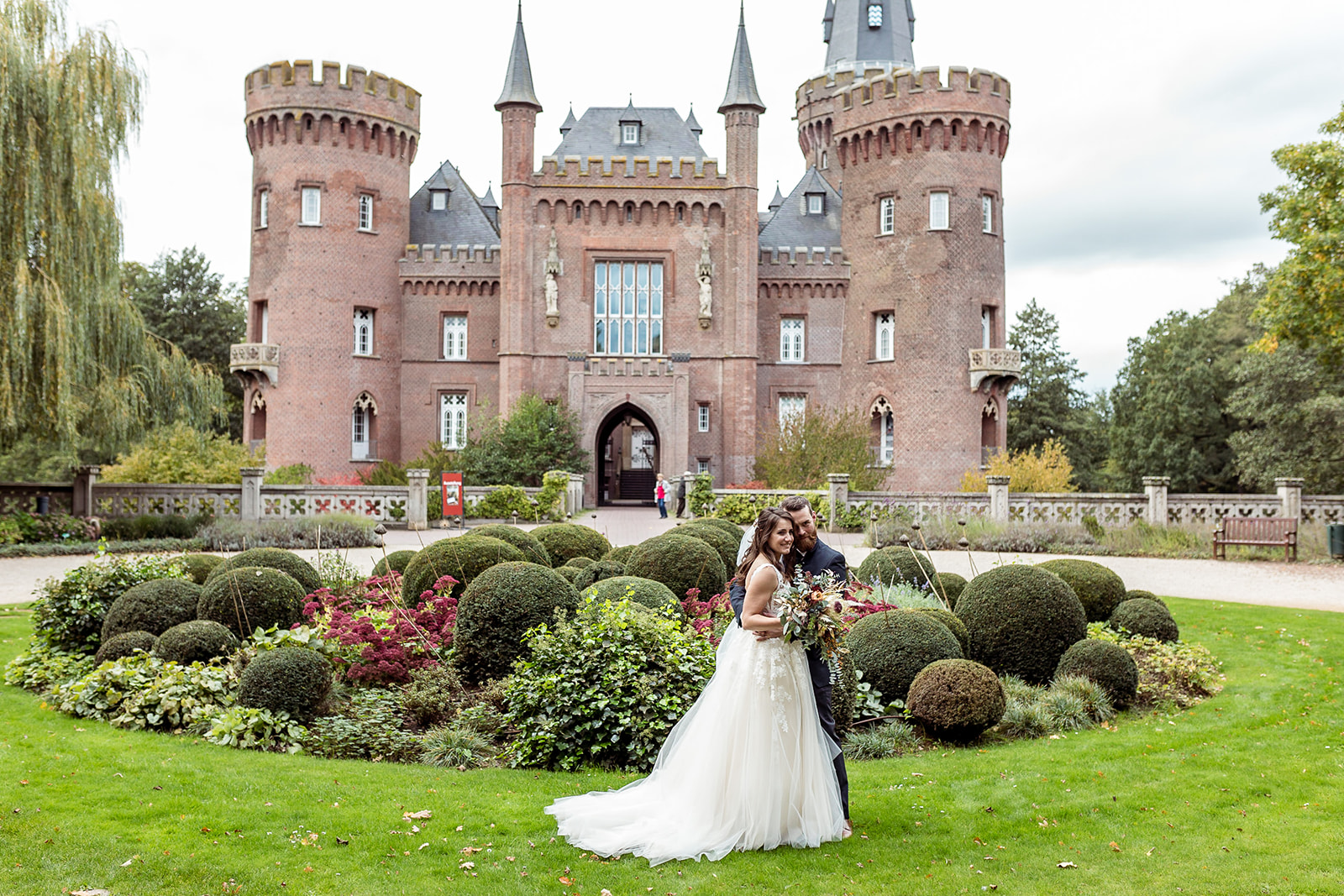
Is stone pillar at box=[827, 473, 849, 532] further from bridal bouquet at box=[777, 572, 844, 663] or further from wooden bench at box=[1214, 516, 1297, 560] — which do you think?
bridal bouquet at box=[777, 572, 844, 663]

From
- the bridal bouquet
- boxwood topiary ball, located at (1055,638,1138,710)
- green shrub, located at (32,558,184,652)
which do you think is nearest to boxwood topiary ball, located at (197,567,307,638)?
green shrub, located at (32,558,184,652)

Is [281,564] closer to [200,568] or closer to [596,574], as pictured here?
[200,568]

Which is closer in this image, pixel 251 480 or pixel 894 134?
pixel 251 480

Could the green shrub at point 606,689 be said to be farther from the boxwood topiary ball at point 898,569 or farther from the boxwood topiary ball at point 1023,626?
the boxwood topiary ball at point 898,569

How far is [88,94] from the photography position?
19.8m

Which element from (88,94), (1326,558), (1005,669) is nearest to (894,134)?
(1326,558)

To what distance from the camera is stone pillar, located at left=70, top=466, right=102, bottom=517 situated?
884 inches

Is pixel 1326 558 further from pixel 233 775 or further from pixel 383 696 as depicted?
pixel 233 775

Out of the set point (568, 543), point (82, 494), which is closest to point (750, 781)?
point (568, 543)

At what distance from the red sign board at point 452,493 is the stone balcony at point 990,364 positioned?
1722 centimetres

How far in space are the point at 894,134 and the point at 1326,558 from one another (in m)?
20.4

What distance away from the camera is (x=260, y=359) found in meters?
35.0

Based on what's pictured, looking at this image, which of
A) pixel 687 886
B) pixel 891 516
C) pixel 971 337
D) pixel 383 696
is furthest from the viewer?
pixel 971 337

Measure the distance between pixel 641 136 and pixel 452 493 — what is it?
57.6ft
